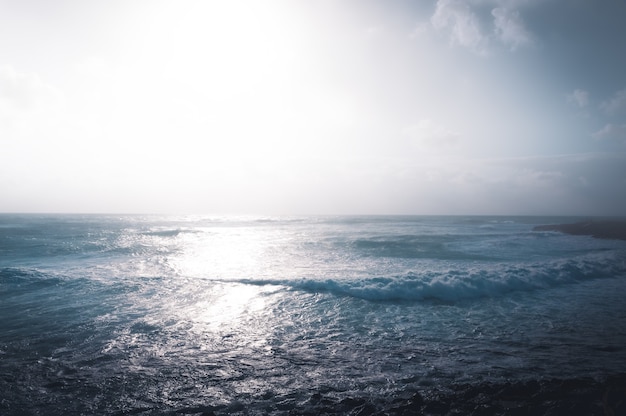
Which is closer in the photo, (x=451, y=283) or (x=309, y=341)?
(x=309, y=341)

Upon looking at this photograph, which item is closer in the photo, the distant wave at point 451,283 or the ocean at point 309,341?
the ocean at point 309,341

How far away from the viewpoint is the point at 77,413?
4922mm

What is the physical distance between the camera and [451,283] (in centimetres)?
Answer: 1354

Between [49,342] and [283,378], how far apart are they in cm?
627

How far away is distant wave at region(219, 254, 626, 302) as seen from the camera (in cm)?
1264

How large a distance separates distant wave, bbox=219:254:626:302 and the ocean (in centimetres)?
9

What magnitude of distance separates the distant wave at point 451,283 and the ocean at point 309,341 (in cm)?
9

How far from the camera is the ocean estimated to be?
529 centimetres

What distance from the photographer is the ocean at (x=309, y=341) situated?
5.29m

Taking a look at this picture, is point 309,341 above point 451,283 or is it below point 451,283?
below

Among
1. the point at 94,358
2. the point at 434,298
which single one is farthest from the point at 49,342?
the point at 434,298

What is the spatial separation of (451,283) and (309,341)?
841cm

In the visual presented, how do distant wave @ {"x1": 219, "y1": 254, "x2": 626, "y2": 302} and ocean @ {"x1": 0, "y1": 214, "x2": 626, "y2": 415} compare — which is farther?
distant wave @ {"x1": 219, "y1": 254, "x2": 626, "y2": 302}

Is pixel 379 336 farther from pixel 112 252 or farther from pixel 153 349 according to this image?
pixel 112 252
